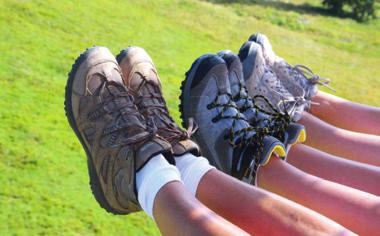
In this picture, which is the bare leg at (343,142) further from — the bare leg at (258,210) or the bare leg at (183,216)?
the bare leg at (183,216)

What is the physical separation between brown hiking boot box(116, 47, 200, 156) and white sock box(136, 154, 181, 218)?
16 centimetres

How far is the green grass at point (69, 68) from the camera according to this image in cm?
220

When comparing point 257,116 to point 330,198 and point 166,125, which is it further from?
point 330,198

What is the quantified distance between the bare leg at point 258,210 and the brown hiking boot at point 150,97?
8.6 inches

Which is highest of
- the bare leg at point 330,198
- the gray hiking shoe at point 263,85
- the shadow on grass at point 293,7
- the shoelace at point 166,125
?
the gray hiking shoe at point 263,85

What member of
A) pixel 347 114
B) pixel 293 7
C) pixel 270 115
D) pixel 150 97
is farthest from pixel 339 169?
pixel 293 7

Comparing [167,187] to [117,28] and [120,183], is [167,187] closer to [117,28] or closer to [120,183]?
[120,183]

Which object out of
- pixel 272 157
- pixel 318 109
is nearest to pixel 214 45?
pixel 318 109

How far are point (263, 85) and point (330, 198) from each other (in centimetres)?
93

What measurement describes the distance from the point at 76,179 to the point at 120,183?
2.47 feet

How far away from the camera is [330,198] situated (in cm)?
164

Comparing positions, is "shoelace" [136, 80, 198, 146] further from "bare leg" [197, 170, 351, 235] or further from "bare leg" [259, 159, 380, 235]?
"bare leg" [259, 159, 380, 235]

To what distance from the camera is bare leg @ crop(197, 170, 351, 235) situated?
1.41 metres

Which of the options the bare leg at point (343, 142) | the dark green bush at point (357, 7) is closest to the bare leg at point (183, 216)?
the bare leg at point (343, 142)
